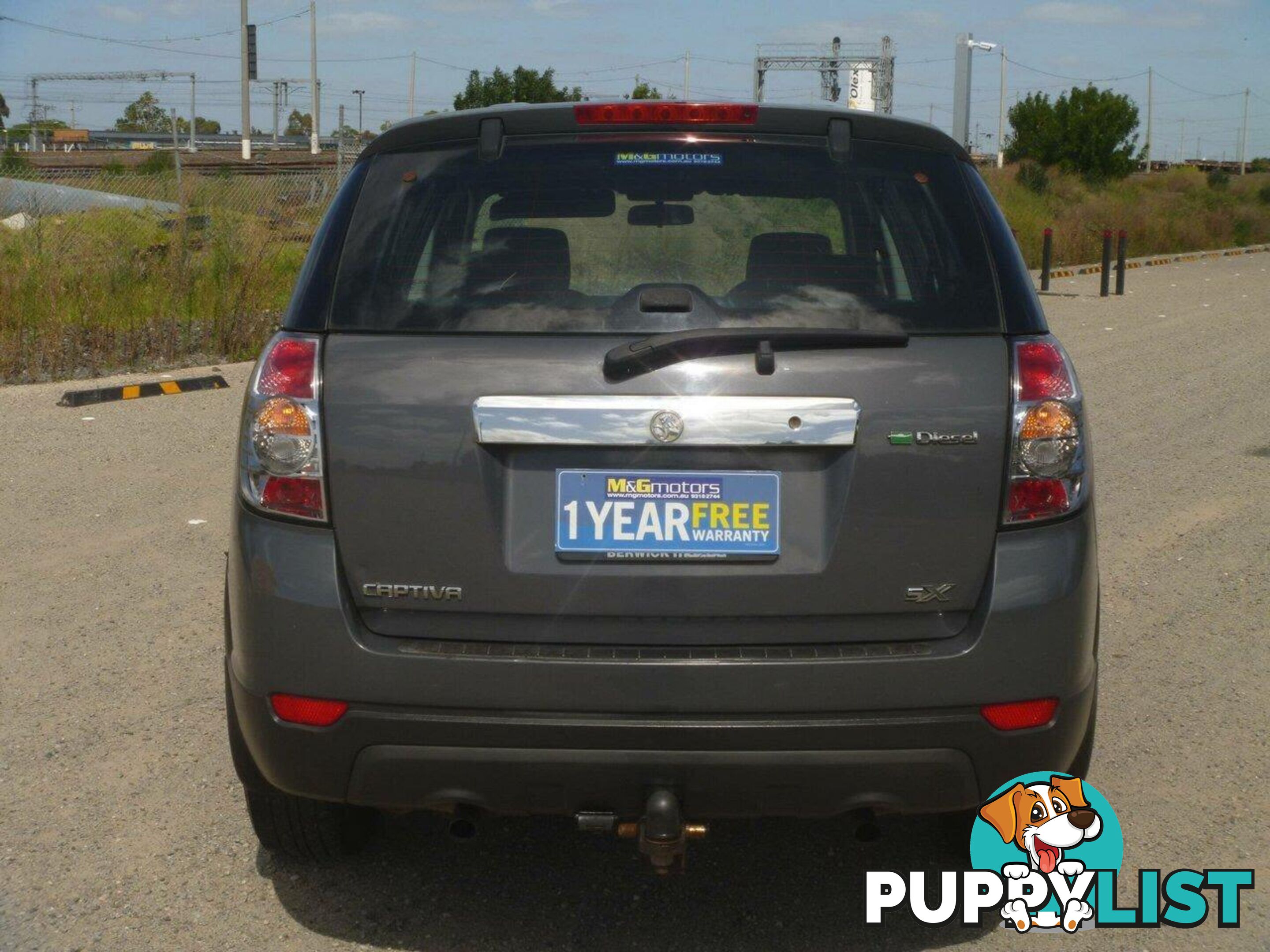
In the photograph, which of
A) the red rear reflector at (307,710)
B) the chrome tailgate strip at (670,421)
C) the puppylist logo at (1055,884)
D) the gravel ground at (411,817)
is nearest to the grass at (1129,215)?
the gravel ground at (411,817)

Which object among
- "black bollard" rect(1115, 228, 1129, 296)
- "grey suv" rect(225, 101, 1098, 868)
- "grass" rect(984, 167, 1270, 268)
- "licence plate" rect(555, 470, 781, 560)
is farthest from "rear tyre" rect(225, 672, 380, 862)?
"grass" rect(984, 167, 1270, 268)

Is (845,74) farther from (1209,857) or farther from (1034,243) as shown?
(1209,857)

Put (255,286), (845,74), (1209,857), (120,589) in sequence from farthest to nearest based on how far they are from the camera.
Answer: (845,74) → (255,286) → (120,589) → (1209,857)

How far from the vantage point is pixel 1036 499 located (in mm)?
2980

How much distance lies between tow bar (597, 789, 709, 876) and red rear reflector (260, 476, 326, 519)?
0.81 metres

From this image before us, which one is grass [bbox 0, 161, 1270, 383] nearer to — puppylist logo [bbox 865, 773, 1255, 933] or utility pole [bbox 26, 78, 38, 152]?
puppylist logo [bbox 865, 773, 1255, 933]

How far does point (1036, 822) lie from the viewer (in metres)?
3.21

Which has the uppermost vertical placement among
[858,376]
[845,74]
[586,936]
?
[845,74]

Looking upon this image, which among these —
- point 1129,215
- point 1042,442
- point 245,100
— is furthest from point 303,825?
point 245,100

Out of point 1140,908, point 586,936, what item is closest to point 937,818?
point 1140,908

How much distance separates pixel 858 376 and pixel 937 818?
143 centimetres

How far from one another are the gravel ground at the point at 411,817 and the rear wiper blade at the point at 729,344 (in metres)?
1.30

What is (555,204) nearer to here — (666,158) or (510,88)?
(666,158)

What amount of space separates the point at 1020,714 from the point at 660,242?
122 centimetres
